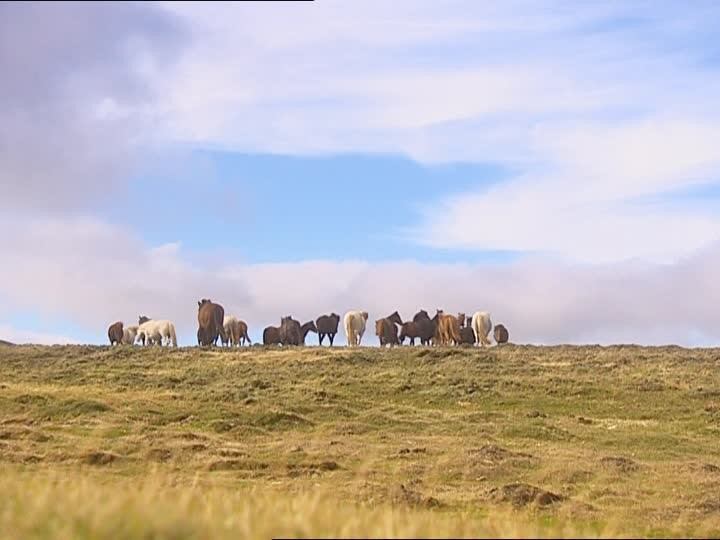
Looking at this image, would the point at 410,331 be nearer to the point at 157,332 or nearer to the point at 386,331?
the point at 386,331

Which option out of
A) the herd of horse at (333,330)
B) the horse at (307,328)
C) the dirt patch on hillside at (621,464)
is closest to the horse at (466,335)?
the herd of horse at (333,330)

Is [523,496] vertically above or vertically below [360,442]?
below

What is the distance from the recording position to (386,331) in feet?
214

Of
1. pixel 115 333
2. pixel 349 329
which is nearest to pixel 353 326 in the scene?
pixel 349 329

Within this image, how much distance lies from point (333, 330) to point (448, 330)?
10.8 m

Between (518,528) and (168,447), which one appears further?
(168,447)

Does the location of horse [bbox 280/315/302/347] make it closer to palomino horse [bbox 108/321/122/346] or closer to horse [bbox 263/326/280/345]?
horse [bbox 263/326/280/345]

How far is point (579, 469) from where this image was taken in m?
23.6

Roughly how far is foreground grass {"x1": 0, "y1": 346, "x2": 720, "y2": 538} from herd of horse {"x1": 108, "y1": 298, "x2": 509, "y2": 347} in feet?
33.3

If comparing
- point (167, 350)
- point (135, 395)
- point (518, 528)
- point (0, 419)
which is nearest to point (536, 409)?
point (135, 395)

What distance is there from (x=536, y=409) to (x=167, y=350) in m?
20.9

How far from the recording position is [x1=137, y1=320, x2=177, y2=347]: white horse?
221ft

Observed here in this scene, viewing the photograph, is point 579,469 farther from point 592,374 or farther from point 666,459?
point 592,374

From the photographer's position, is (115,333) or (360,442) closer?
(360,442)
